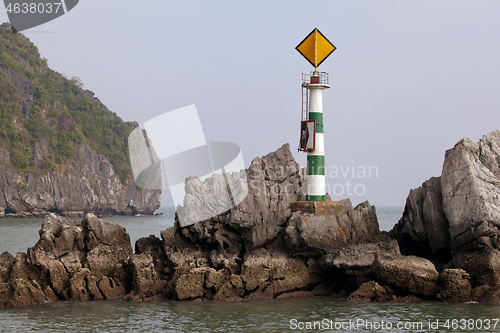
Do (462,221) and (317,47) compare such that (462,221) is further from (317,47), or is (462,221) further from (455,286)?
(317,47)

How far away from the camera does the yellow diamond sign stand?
19.1 meters

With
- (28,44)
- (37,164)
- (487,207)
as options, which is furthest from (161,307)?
(28,44)

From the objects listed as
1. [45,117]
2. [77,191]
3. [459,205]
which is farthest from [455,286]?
[45,117]

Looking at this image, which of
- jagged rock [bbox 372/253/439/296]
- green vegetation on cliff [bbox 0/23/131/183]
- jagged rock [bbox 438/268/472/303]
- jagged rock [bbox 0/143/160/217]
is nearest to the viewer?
jagged rock [bbox 438/268/472/303]

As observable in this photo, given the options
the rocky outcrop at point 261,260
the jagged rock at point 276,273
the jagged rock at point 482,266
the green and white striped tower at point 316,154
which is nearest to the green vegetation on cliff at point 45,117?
the rocky outcrop at point 261,260

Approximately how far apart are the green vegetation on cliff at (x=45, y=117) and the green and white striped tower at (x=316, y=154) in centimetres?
7167

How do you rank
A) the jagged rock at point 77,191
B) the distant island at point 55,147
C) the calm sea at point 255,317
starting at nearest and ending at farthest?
the calm sea at point 255,317
the jagged rock at point 77,191
the distant island at point 55,147

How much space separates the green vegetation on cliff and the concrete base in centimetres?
7198

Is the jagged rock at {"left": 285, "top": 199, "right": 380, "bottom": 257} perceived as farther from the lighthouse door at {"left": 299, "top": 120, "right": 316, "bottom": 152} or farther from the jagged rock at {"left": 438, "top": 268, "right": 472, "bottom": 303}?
the jagged rock at {"left": 438, "top": 268, "right": 472, "bottom": 303}

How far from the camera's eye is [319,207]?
1759 cm

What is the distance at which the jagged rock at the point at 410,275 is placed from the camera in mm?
14312

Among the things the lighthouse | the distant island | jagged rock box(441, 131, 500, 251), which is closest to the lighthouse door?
the lighthouse

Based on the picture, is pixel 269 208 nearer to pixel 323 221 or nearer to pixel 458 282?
pixel 323 221

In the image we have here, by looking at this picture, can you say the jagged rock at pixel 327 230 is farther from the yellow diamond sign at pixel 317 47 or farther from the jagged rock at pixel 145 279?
the yellow diamond sign at pixel 317 47
